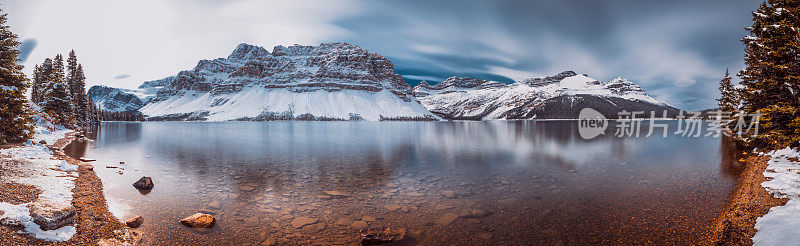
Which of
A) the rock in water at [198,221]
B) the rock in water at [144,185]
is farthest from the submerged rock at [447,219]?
the rock in water at [144,185]

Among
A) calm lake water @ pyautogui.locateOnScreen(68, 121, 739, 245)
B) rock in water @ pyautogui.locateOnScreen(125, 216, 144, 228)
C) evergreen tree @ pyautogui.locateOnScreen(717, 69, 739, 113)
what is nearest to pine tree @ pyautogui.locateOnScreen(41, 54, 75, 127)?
calm lake water @ pyautogui.locateOnScreen(68, 121, 739, 245)

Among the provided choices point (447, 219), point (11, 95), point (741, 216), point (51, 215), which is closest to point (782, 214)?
point (741, 216)

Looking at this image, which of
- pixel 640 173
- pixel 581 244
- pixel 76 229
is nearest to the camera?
pixel 76 229

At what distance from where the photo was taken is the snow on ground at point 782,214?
8.93m

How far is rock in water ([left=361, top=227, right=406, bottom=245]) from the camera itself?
10703 mm

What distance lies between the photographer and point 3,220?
8.68 meters

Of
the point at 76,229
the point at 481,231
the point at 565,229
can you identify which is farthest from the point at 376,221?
the point at 76,229

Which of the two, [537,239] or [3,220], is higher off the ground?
[3,220]

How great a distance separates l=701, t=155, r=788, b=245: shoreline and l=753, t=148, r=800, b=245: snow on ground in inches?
10.7

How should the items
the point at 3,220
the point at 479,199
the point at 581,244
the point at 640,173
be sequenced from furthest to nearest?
the point at 640,173
the point at 479,199
the point at 581,244
the point at 3,220

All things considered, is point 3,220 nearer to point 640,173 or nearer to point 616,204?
point 616,204

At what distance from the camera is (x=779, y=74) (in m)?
23.3

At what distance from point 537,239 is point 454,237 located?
2.91 m

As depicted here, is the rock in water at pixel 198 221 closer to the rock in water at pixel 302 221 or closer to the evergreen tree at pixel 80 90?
the rock in water at pixel 302 221
